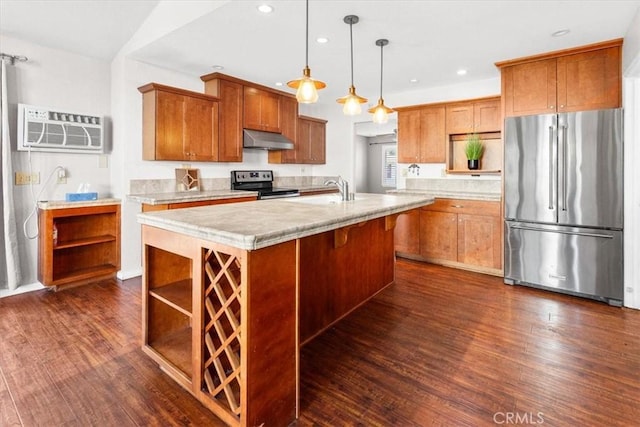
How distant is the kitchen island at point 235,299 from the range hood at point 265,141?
2713 mm

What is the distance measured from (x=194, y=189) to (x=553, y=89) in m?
4.11

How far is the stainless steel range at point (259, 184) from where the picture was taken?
15.5 feet

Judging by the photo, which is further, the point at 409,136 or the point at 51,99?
the point at 409,136

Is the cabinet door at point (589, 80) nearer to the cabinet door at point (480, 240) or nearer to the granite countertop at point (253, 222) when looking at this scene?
the cabinet door at point (480, 240)

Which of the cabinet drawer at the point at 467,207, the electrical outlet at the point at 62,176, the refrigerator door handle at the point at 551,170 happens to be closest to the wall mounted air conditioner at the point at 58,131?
the electrical outlet at the point at 62,176

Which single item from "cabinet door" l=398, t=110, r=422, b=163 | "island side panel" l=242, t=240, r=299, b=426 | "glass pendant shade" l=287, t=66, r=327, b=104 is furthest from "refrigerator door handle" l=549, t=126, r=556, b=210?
"island side panel" l=242, t=240, r=299, b=426

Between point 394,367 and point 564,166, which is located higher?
point 564,166

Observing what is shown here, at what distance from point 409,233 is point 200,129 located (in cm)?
293

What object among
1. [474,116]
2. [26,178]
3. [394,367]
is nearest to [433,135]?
[474,116]

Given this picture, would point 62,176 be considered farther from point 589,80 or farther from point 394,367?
point 589,80

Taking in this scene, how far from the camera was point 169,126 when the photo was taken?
3.83 m

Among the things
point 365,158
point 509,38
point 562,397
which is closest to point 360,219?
point 562,397

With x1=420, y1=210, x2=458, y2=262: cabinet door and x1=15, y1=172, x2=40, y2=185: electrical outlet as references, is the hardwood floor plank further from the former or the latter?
x1=420, y1=210, x2=458, y2=262: cabinet door

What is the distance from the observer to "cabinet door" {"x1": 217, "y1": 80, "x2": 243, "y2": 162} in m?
4.36
